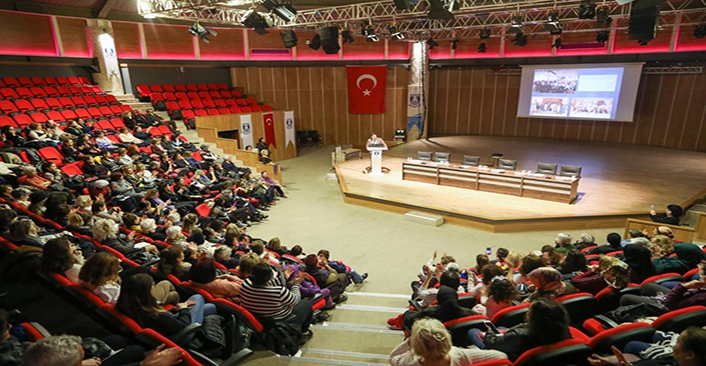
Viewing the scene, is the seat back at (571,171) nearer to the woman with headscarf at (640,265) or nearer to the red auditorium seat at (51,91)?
the woman with headscarf at (640,265)

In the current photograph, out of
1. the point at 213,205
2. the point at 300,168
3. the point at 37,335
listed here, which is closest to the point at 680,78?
the point at 300,168

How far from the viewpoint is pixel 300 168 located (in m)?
12.8

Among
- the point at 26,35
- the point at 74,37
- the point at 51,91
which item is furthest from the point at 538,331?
the point at 74,37

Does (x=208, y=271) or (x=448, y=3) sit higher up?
(x=448, y=3)

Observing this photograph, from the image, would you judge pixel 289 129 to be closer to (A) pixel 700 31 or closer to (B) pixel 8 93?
(B) pixel 8 93

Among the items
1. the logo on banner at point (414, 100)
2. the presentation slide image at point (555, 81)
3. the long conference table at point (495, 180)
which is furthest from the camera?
the logo on banner at point (414, 100)

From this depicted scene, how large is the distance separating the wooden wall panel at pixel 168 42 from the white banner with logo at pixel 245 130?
11.0ft

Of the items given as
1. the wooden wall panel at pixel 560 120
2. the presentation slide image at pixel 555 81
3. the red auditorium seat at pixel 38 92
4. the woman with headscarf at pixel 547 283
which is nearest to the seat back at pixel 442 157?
the presentation slide image at pixel 555 81

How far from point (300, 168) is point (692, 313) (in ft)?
36.4

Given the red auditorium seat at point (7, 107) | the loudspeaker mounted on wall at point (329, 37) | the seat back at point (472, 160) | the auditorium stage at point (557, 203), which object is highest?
the loudspeaker mounted on wall at point (329, 37)

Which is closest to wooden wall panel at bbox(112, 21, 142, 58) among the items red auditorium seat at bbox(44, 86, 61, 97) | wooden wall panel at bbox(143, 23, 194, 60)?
wooden wall panel at bbox(143, 23, 194, 60)

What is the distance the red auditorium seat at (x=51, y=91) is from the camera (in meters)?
9.95

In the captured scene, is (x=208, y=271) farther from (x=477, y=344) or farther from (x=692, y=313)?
(x=692, y=313)

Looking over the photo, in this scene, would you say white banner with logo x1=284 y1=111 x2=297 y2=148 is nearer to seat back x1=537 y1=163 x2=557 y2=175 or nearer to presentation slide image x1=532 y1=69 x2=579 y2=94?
seat back x1=537 y1=163 x2=557 y2=175
